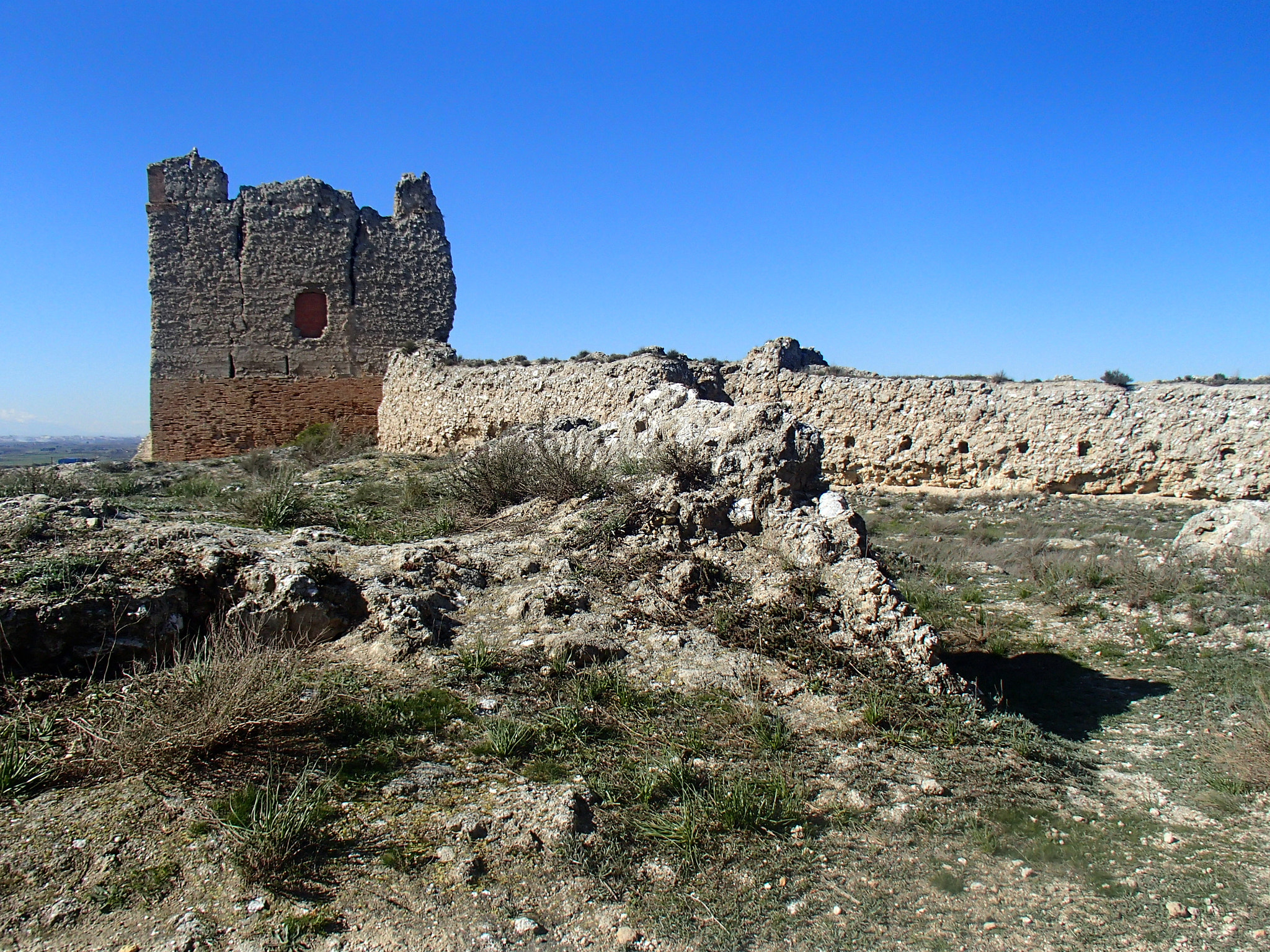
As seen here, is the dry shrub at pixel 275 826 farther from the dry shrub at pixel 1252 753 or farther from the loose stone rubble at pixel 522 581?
the dry shrub at pixel 1252 753

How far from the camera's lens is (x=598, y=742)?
355 centimetres

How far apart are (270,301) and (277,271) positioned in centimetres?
58

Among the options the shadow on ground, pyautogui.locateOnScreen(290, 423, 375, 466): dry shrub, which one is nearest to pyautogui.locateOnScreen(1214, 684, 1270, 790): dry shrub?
the shadow on ground

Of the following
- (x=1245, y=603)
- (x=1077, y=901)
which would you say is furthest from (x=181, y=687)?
(x=1245, y=603)

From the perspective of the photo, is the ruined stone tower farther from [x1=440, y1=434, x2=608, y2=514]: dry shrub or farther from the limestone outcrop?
the limestone outcrop

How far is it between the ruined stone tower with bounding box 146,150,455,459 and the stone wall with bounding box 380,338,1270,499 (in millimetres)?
1230

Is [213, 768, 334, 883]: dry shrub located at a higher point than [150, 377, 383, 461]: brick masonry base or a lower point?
lower

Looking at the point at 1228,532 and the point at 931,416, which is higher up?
the point at 931,416

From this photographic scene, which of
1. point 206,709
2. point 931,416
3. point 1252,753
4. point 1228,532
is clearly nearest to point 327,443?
point 931,416

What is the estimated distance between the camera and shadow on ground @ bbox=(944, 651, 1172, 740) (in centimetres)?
465

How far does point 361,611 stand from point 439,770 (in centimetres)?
147

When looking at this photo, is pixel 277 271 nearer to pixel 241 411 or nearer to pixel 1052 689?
pixel 241 411

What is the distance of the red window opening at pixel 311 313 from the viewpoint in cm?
1566

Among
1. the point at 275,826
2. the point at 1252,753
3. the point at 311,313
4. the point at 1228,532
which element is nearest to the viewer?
the point at 275,826
